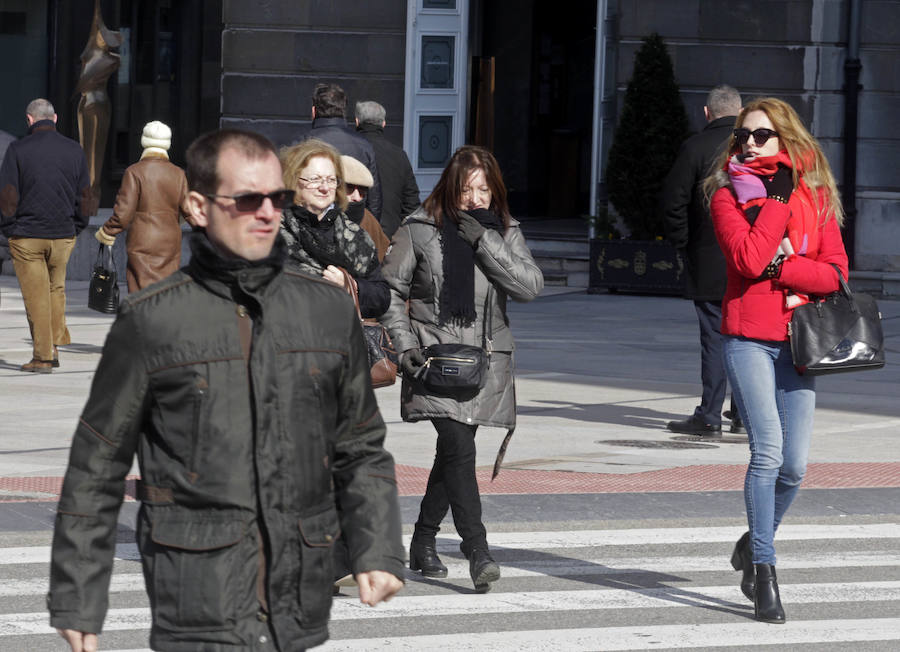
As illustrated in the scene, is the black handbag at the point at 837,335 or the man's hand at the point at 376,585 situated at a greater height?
the black handbag at the point at 837,335

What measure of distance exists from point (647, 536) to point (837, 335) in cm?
189

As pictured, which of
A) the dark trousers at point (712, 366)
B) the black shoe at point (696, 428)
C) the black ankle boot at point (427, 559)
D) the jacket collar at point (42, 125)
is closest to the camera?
the black ankle boot at point (427, 559)

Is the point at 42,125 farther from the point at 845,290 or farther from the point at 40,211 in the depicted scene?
the point at 845,290

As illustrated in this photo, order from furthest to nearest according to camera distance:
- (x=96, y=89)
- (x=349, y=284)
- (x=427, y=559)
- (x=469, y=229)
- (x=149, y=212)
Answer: (x=96, y=89)
(x=149, y=212)
(x=427, y=559)
(x=469, y=229)
(x=349, y=284)

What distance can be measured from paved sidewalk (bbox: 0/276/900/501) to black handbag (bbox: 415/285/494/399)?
1931 mm

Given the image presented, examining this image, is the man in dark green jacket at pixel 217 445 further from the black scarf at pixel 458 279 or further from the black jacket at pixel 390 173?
the black jacket at pixel 390 173

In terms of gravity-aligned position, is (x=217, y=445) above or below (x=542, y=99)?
below

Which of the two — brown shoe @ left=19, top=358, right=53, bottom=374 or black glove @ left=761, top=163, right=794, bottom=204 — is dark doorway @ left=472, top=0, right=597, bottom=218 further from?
black glove @ left=761, top=163, right=794, bottom=204

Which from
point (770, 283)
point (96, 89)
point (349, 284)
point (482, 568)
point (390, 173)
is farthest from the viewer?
point (96, 89)

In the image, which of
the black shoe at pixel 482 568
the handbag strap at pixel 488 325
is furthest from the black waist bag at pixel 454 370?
the black shoe at pixel 482 568

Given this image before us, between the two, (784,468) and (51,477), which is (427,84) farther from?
(784,468)

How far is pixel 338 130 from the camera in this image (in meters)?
10.8

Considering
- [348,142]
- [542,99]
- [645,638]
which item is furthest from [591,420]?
[542,99]

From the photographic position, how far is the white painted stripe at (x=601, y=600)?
21.7 feet
